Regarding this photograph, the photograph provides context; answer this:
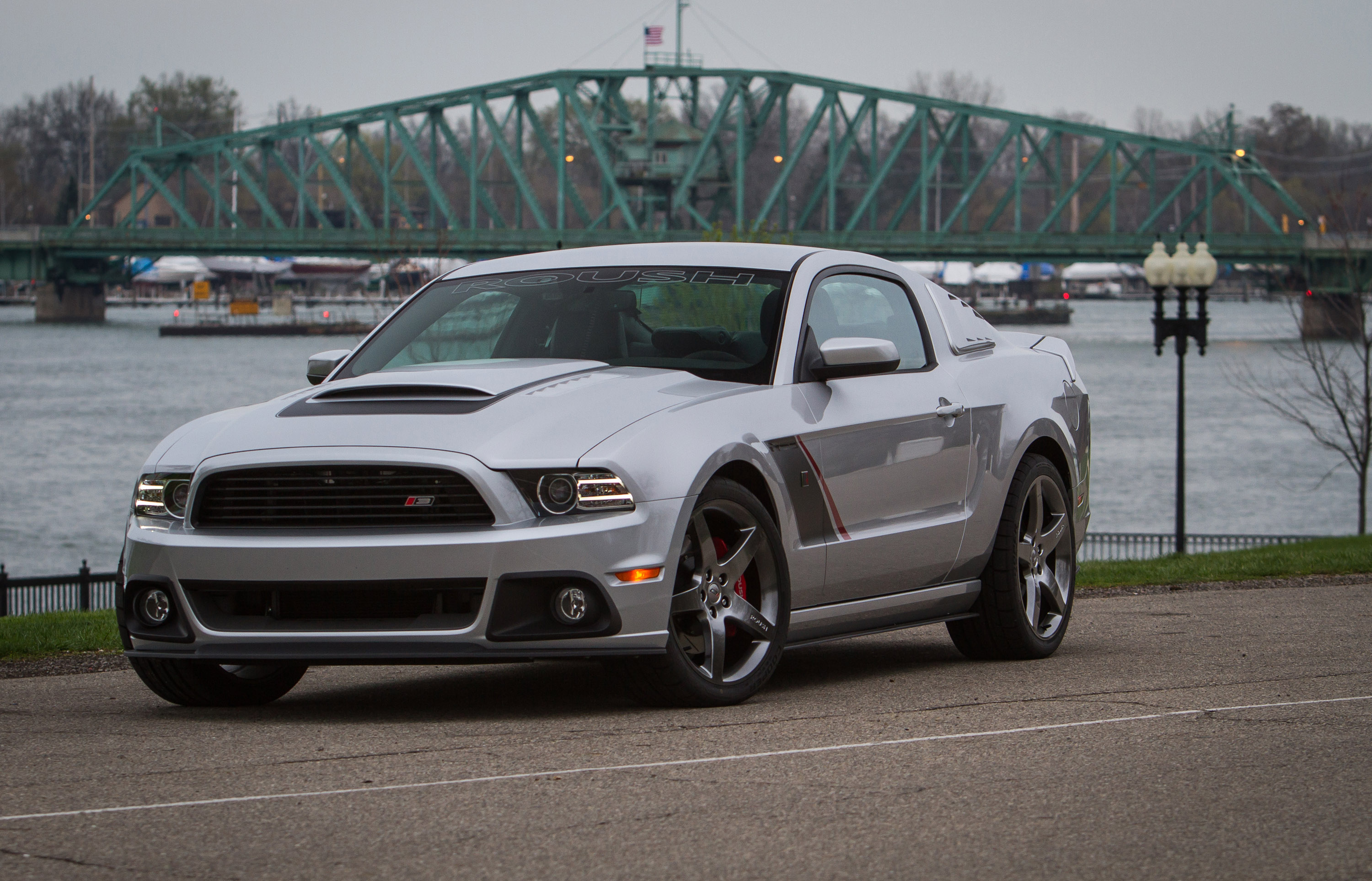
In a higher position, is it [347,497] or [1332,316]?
[347,497]

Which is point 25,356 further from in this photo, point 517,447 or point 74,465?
point 517,447

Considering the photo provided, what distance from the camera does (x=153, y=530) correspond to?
6305 mm

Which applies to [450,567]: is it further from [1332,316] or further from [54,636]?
[1332,316]

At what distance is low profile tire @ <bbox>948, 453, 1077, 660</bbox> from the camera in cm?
798

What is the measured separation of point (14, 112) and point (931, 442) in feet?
635

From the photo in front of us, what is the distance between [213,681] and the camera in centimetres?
669

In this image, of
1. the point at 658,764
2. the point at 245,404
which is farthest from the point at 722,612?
the point at 245,404

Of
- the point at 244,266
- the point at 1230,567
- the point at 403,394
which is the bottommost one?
the point at 1230,567

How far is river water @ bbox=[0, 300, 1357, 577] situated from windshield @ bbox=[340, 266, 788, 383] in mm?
35164

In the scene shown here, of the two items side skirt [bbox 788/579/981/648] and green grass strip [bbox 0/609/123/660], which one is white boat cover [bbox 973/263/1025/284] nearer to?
green grass strip [bbox 0/609/123/660]

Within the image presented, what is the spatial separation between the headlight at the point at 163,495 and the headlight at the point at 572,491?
1163 millimetres

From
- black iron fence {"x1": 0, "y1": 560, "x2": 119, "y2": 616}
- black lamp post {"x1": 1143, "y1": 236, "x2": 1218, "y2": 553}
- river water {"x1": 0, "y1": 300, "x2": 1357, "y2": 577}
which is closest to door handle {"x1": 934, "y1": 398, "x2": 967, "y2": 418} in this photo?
black iron fence {"x1": 0, "y1": 560, "x2": 119, "y2": 616}

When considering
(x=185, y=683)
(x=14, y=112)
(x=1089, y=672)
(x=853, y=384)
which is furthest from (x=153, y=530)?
(x=14, y=112)

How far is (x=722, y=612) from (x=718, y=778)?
1.26 metres
